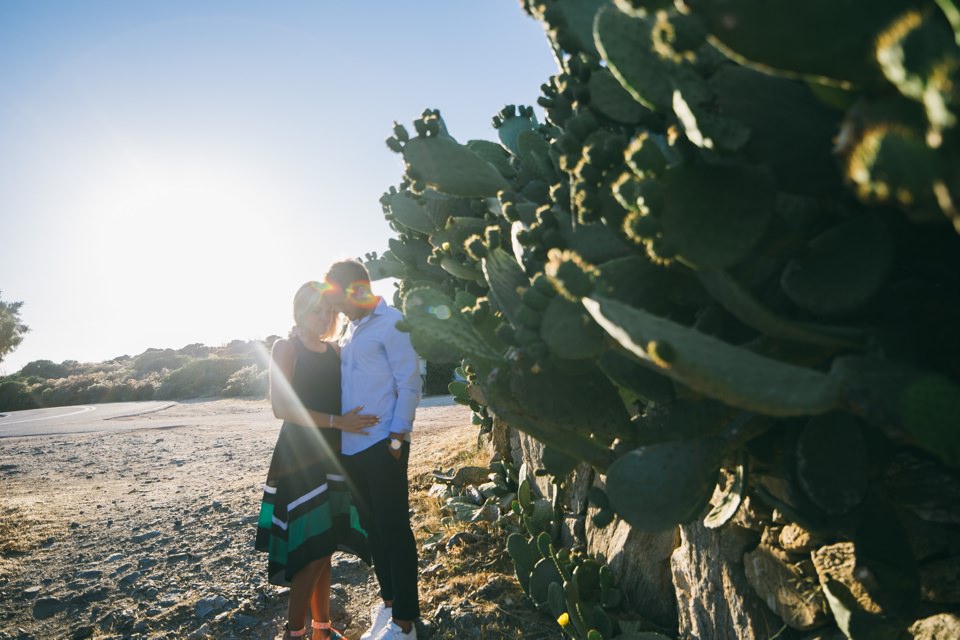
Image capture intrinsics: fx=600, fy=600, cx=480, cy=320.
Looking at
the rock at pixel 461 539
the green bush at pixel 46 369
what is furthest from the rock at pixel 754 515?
the green bush at pixel 46 369

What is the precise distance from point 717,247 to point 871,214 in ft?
0.99

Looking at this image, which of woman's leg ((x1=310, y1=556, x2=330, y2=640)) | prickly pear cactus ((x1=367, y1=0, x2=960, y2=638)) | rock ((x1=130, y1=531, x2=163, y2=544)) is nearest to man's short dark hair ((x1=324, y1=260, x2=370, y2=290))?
woman's leg ((x1=310, y1=556, x2=330, y2=640))

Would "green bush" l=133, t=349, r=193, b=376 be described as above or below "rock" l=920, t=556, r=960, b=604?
above

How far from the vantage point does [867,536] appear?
54.0 inches

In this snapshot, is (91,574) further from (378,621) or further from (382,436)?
(382,436)

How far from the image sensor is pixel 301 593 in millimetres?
3520

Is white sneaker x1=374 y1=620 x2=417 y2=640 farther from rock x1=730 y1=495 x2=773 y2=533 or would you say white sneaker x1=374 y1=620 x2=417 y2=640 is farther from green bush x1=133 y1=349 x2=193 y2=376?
green bush x1=133 y1=349 x2=193 y2=376

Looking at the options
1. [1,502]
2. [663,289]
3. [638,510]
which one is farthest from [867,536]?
[1,502]

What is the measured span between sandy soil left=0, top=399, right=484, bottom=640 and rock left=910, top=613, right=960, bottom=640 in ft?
10.7

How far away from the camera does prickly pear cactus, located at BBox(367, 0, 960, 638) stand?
78cm

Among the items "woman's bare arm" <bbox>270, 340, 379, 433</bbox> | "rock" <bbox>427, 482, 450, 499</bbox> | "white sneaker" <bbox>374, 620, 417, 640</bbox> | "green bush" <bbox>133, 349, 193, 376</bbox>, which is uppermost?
"green bush" <bbox>133, 349, 193, 376</bbox>

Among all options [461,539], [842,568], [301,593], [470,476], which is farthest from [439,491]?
[842,568]

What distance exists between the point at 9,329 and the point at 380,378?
49.2 metres

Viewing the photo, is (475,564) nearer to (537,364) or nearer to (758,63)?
(537,364)
